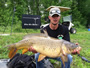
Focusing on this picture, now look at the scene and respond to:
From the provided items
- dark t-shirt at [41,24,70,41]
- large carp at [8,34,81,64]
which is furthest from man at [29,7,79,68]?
large carp at [8,34,81,64]

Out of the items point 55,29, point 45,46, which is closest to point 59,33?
point 55,29

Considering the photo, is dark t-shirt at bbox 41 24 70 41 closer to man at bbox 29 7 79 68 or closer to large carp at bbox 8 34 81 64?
man at bbox 29 7 79 68

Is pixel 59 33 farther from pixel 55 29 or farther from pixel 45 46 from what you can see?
pixel 45 46

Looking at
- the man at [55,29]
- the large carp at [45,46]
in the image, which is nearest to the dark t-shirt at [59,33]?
the man at [55,29]

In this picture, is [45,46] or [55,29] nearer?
[45,46]

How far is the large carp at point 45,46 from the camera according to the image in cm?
167

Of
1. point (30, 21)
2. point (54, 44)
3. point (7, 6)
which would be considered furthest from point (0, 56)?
point (7, 6)

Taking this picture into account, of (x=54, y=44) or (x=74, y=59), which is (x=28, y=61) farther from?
(x=74, y=59)

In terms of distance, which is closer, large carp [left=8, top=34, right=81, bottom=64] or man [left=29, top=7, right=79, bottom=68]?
large carp [left=8, top=34, right=81, bottom=64]

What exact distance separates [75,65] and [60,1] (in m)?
10.3

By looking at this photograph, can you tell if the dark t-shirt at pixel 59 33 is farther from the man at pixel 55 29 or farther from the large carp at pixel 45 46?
the large carp at pixel 45 46

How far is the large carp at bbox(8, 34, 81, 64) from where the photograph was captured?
167 centimetres

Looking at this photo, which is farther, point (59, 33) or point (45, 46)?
point (59, 33)

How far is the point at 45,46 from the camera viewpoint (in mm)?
1667
